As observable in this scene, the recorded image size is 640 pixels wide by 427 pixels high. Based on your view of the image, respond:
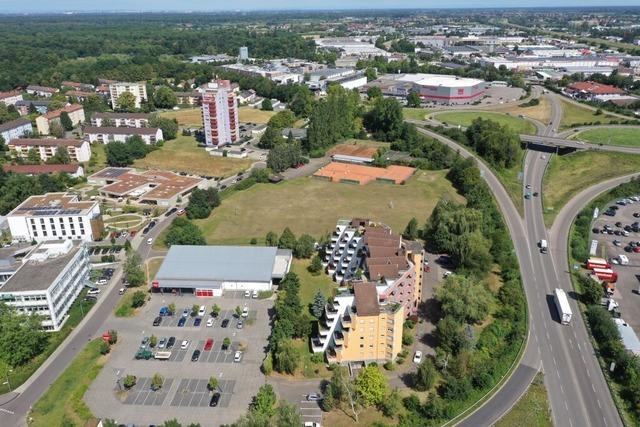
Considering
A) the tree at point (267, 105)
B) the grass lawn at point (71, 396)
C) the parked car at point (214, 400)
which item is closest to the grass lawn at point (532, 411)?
the parked car at point (214, 400)

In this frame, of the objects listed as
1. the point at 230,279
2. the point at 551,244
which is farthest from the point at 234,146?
the point at 551,244

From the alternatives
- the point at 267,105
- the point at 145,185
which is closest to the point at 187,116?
the point at 267,105

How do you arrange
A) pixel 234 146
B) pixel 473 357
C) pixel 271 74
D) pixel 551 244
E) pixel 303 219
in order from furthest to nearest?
1. pixel 271 74
2. pixel 234 146
3. pixel 303 219
4. pixel 551 244
5. pixel 473 357

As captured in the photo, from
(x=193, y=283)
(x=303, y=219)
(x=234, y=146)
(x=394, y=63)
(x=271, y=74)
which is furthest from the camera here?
(x=394, y=63)

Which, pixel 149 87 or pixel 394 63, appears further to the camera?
pixel 394 63

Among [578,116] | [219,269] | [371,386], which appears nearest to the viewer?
[371,386]

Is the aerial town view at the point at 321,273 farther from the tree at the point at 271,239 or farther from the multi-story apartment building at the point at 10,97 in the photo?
the multi-story apartment building at the point at 10,97

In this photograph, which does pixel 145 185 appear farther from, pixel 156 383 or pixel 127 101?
pixel 127 101

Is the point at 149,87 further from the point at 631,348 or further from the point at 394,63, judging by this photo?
the point at 631,348
